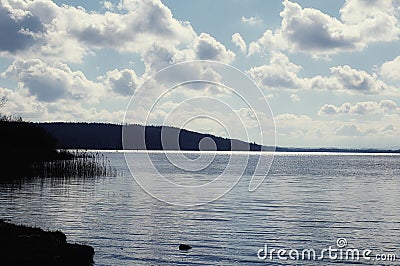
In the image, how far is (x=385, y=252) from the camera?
29141mm

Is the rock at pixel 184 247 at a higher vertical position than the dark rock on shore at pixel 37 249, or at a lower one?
lower

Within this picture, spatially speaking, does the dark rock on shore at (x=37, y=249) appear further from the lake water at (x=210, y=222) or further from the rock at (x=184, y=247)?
the rock at (x=184, y=247)

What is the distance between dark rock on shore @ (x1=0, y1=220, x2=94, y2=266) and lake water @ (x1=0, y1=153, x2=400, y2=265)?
5.96 ft

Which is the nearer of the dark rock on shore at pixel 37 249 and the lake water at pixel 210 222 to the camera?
the dark rock on shore at pixel 37 249

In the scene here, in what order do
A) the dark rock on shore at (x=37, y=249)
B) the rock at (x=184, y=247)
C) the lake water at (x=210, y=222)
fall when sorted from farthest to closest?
the rock at (x=184, y=247) → the lake water at (x=210, y=222) → the dark rock on shore at (x=37, y=249)

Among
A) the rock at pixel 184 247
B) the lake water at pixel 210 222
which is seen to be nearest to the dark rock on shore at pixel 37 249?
the lake water at pixel 210 222

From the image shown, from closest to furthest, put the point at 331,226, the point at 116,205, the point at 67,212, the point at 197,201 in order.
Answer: the point at 331,226, the point at 67,212, the point at 116,205, the point at 197,201

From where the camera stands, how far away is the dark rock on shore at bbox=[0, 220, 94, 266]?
21.2 metres

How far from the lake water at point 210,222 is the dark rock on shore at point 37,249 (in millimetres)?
1817

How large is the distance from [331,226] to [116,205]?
20.7 metres

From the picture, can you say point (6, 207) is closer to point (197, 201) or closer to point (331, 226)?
point (197, 201)

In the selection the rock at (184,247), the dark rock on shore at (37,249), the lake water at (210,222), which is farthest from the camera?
the rock at (184,247)

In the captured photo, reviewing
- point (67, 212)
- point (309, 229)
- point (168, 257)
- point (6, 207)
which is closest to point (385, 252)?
point (309, 229)

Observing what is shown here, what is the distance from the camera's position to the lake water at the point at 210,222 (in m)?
28.1
